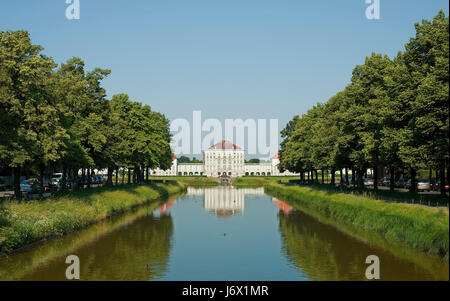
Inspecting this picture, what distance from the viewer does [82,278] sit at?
2044cm

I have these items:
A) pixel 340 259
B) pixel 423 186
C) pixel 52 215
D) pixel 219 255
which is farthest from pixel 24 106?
pixel 423 186

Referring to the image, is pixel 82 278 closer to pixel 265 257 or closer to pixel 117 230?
pixel 265 257

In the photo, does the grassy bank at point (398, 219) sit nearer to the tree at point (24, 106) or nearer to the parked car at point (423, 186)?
the parked car at point (423, 186)

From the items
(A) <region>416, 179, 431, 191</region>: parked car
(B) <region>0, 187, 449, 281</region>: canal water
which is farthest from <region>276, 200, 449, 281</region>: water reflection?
(A) <region>416, 179, 431, 191</region>: parked car

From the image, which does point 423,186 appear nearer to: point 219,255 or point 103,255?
point 219,255

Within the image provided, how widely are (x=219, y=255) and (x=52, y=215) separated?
40.0 ft

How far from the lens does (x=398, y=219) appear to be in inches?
1173

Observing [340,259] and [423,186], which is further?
[423,186]

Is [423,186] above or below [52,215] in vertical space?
above

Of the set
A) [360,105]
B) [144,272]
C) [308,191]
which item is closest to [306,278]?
[144,272]

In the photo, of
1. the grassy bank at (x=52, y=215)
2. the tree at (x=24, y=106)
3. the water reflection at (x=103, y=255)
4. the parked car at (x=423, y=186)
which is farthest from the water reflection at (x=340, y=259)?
the parked car at (x=423, y=186)

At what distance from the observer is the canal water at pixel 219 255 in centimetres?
2136

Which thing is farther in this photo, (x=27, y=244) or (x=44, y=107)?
(x=44, y=107)
